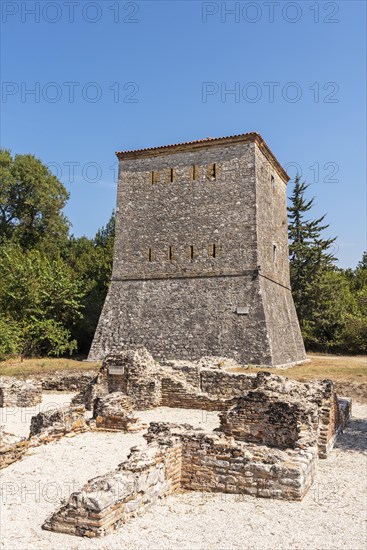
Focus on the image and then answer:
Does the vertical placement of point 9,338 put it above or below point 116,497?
above

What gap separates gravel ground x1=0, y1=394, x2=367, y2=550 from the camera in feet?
15.4

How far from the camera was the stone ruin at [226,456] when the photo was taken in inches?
190

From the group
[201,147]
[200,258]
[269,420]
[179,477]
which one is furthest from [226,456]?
[201,147]

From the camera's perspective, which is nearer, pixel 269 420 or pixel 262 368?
pixel 269 420

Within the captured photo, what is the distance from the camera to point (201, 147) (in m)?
23.1

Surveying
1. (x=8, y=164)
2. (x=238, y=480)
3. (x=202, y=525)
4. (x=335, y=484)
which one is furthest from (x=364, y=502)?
(x=8, y=164)

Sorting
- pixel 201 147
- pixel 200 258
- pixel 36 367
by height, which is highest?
pixel 201 147

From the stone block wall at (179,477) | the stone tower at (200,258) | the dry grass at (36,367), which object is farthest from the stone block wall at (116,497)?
the dry grass at (36,367)

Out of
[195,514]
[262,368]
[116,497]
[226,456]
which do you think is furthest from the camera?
[262,368]

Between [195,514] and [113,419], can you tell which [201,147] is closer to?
[113,419]

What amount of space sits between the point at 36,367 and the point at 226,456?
1573 centimetres

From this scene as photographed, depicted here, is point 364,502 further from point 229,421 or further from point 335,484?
point 229,421

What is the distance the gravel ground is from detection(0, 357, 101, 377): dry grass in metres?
11.8

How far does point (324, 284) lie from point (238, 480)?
94.6 ft
